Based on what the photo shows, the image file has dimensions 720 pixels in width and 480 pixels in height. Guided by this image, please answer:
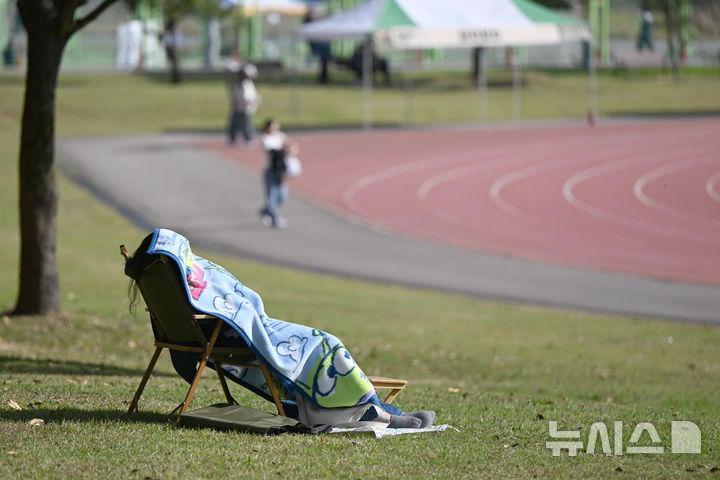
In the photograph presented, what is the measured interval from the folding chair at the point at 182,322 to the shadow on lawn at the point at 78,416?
0.32m

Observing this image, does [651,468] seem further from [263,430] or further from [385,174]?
[385,174]

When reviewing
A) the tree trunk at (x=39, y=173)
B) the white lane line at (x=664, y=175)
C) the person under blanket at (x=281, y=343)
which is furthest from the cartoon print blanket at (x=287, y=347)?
the white lane line at (x=664, y=175)

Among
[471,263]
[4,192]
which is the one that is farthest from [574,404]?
[4,192]

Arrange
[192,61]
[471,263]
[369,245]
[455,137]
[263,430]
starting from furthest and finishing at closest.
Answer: [192,61]
[455,137]
[369,245]
[471,263]
[263,430]

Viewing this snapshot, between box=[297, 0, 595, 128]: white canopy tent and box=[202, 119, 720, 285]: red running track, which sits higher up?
box=[297, 0, 595, 128]: white canopy tent

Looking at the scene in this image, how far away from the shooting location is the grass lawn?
582 centimetres

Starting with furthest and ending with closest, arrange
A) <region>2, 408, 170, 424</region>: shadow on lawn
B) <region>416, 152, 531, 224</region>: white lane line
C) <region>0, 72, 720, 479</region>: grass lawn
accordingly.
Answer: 1. <region>416, 152, 531, 224</region>: white lane line
2. <region>2, 408, 170, 424</region>: shadow on lawn
3. <region>0, 72, 720, 479</region>: grass lawn

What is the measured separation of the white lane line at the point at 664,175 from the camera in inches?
931

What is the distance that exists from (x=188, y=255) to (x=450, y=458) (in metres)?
1.90

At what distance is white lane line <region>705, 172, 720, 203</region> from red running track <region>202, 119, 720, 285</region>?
0.05 m

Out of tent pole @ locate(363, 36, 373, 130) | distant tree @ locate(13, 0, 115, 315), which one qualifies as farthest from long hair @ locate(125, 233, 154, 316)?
tent pole @ locate(363, 36, 373, 130)

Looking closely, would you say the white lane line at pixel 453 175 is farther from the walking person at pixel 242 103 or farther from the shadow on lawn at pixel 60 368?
the shadow on lawn at pixel 60 368

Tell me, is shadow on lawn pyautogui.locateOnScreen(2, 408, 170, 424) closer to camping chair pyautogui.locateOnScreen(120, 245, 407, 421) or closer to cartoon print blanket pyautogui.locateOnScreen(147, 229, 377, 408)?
camping chair pyautogui.locateOnScreen(120, 245, 407, 421)

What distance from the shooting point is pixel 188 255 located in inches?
250
